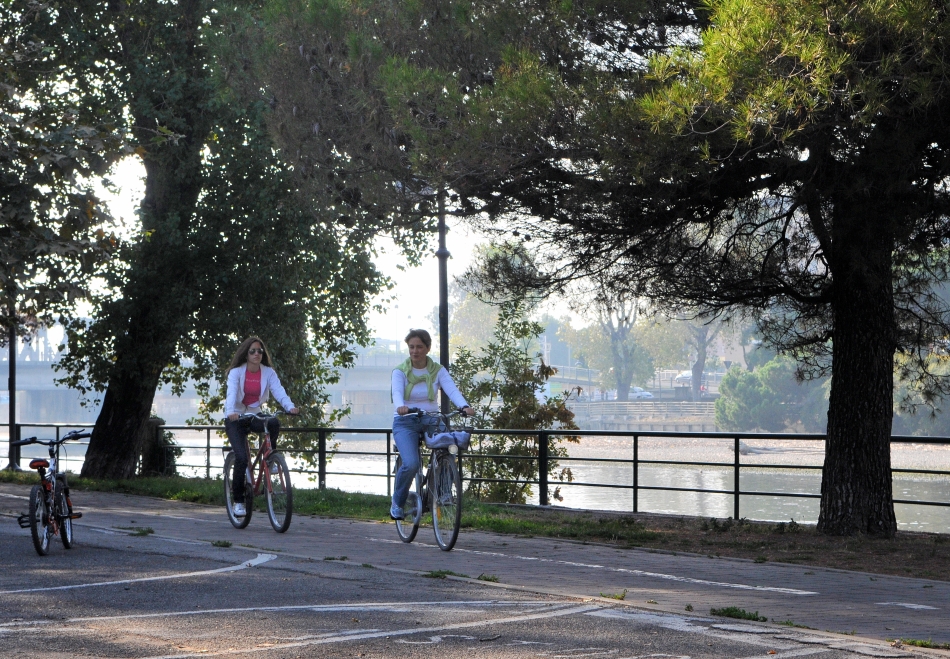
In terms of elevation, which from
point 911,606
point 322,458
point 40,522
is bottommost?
point 911,606

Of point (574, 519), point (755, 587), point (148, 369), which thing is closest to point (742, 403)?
point (148, 369)

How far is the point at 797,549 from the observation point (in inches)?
419

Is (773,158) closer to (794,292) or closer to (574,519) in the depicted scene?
(794,292)

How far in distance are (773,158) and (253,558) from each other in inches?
203

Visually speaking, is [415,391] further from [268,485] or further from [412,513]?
[268,485]

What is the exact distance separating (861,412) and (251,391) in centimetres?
589

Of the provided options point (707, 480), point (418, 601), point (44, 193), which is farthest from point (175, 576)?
point (707, 480)

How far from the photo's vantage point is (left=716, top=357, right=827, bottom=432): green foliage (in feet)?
252

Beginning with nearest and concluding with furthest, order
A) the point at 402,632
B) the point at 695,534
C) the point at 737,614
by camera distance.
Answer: the point at 402,632 → the point at 737,614 → the point at 695,534

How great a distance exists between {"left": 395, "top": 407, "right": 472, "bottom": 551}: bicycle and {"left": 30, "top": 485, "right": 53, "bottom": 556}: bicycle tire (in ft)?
9.30

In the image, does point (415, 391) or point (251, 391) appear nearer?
point (415, 391)

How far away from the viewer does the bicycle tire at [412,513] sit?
10047 millimetres

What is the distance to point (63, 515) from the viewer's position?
31.3 ft

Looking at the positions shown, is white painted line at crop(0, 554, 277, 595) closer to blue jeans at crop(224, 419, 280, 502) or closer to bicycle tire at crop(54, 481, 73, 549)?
bicycle tire at crop(54, 481, 73, 549)
